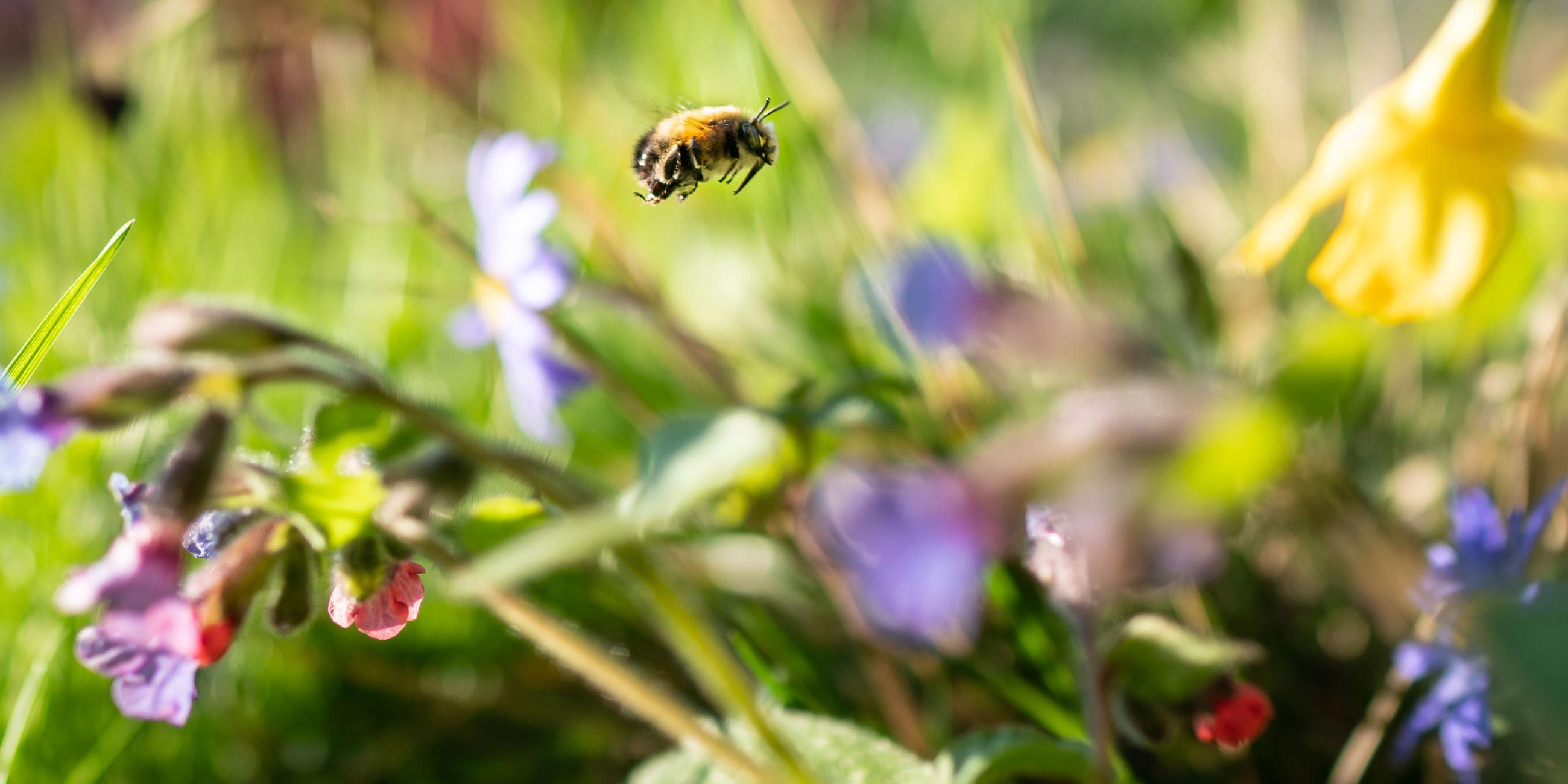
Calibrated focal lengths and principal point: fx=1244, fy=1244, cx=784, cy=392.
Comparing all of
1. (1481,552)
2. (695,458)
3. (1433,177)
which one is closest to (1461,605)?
(1481,552)

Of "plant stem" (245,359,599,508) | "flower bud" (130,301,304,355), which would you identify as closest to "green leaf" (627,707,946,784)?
"plant stem" (245,359,599,508)

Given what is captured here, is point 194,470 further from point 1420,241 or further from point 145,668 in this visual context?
point 1420,241

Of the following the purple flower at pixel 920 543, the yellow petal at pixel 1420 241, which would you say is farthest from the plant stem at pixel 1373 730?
the purple flower at pixel 920 543

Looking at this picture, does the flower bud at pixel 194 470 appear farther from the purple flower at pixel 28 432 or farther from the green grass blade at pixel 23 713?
the green grass blade at pixel 23 713

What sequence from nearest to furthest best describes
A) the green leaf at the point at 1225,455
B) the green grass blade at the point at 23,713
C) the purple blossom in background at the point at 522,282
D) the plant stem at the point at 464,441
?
1. the green leaf at the point at 1225,455
2. the plant stem at the point at 464,441
3. the green grass blade at the point at 23,713
4. the purple blossom in background at the point at 522,282

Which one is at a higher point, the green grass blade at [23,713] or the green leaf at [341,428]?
the green leaf at [341,428]

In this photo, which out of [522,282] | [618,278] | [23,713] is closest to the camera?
[23,713]

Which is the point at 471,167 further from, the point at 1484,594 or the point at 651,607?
the point at 1484,594

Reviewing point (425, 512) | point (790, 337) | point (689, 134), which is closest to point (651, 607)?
point (425, 512)
